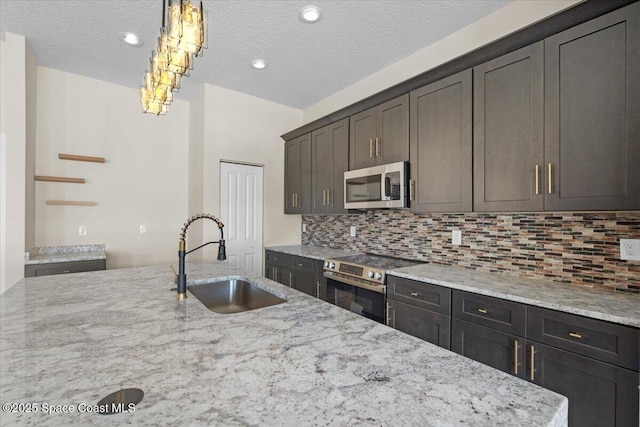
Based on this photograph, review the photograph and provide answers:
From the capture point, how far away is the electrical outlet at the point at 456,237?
2.57 m

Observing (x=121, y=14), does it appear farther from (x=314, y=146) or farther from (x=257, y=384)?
(x=257, y=384)

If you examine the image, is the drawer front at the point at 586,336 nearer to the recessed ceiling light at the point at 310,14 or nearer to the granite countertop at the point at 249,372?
the granite countertop at the point at 249,372

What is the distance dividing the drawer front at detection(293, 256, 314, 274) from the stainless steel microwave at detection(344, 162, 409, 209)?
742 mm

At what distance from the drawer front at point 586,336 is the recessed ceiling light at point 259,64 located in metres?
3.13

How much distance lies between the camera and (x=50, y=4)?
2334 mm

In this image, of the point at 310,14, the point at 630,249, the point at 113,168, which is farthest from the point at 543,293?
the point at 113,168

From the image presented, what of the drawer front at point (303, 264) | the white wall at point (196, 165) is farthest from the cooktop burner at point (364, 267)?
the white wall at point (196, 165)

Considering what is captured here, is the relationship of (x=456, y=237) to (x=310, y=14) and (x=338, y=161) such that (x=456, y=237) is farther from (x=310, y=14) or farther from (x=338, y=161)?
(x=310, y=14)

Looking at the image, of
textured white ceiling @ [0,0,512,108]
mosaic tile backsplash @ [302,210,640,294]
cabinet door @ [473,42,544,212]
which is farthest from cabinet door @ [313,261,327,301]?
textured white ceiling @ [0,0,512,108]

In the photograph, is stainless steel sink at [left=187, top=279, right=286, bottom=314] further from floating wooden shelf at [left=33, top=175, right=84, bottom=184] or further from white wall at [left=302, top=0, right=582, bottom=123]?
floating wooden shelf at [left=33, top=175, right=84, bottom=184]

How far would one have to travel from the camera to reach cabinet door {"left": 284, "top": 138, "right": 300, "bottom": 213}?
4.18 meters

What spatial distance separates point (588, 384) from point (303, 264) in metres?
2.51

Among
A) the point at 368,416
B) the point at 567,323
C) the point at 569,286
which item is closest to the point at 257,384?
the point at 368,416

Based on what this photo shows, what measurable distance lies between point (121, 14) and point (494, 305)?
11.1ft
